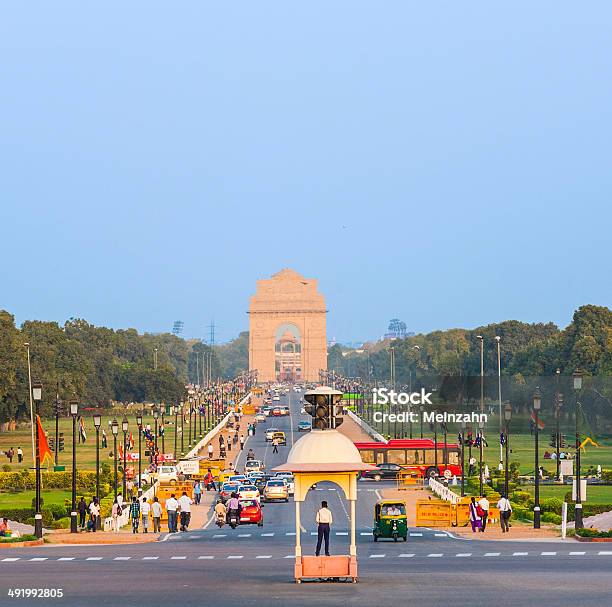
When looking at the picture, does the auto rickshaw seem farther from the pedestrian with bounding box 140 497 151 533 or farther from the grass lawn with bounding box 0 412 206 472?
the grass lawn with bounding box 0 412 206 472

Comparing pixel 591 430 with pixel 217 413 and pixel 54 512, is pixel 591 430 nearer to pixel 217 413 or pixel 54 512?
pixel 54 512

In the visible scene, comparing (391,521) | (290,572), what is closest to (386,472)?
(391,521)

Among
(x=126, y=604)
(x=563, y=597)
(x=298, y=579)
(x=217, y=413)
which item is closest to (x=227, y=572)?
(x=298, y=579)

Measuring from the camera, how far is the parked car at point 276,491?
200ft

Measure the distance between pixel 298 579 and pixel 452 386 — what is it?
68226 millimetres

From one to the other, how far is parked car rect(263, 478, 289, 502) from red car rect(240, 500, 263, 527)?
11.9 metres

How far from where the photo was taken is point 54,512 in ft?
170

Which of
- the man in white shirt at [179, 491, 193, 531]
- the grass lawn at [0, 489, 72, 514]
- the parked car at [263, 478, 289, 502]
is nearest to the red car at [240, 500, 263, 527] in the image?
the man in white shirt at [179, 491, 193, 531]

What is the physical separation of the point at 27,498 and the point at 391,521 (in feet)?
85.0

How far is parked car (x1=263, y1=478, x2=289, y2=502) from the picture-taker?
200 feet

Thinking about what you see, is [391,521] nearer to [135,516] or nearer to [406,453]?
[135,516]

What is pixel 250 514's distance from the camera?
161 feet

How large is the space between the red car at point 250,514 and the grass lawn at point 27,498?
1005 centimetres

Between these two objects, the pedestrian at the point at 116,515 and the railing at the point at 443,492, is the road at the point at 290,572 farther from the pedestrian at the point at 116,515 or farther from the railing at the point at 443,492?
the railing at the point at 443,492
